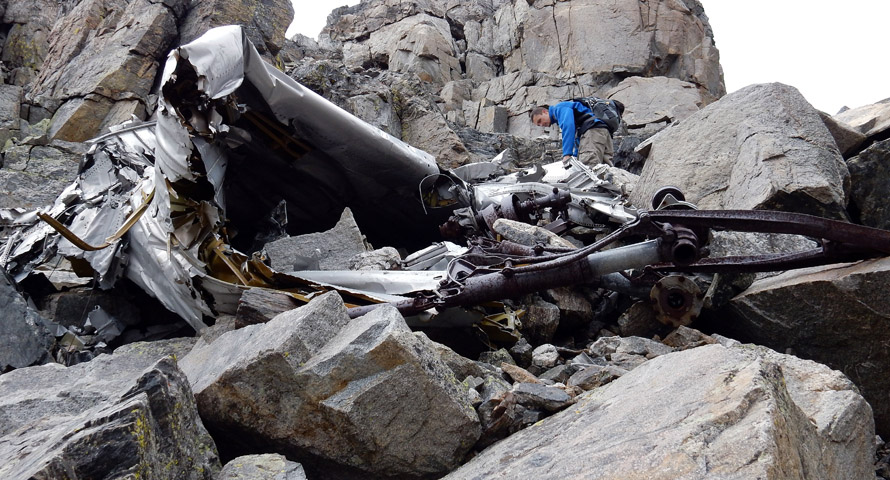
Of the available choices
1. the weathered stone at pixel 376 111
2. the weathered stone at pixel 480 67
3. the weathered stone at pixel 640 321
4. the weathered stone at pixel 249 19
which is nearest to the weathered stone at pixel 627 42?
the weathered stone at pixel 480 67

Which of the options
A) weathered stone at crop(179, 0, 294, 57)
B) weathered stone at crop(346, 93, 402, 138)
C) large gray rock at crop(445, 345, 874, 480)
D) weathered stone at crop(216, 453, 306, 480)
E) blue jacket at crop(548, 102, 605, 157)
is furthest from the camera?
weathered stone at crop(179, 0, 294, 57)

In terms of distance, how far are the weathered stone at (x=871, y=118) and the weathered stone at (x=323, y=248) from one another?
412 centimetres

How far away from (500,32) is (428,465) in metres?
26.1

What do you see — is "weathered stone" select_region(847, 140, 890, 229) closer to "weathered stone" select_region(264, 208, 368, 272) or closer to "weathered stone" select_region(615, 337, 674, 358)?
"weathered stone" select_region(615, 337, 674, 358)

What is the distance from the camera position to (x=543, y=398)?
2.31 meters

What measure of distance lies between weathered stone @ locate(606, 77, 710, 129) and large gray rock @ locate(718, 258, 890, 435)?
16.8 metres

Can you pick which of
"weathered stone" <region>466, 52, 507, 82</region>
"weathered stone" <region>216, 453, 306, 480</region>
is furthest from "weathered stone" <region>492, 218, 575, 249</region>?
"weathered stone" <region>466, 52, 507, 82</region>

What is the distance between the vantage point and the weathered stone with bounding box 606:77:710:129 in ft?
65.6

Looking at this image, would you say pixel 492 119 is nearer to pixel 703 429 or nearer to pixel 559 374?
pixel 559 374

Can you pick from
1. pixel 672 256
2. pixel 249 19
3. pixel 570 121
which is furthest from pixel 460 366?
pixel 249 19

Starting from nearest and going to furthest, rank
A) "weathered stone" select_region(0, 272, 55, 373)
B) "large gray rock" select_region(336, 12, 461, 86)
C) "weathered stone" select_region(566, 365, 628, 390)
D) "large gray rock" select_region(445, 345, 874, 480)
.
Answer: "large gray rock" select_region(445, 345, 874, 480), "weathered stone" select_region(566, 365, 628, 390), "weathered stone" select_region(0, 272, 55, 373), "large gray rock" select_region(336, 12, 461, 86)

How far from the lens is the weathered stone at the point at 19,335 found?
11.9ft

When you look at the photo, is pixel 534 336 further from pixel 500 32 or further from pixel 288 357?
pixel 500 32

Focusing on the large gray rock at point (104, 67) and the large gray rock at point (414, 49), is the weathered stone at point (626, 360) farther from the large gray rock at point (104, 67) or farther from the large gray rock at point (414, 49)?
the large gray rock at point (414, 49)
